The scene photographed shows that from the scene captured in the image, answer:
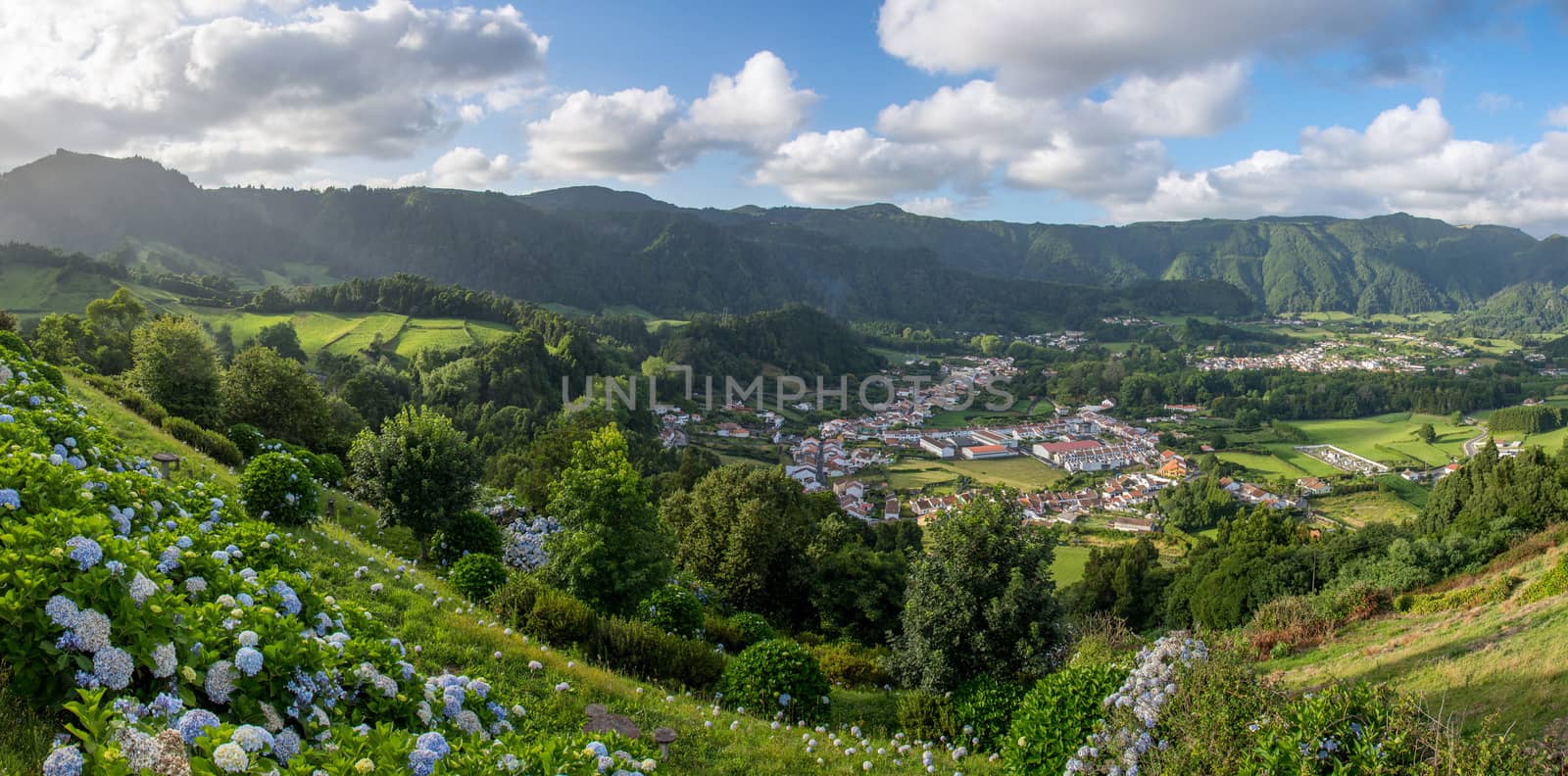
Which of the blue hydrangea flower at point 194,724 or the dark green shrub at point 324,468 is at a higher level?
the blue hydrangea flower at point 194,724

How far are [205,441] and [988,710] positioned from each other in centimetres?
1682

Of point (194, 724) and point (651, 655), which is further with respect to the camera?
point (651, 655)

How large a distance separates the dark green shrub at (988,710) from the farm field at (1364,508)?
47.9 m

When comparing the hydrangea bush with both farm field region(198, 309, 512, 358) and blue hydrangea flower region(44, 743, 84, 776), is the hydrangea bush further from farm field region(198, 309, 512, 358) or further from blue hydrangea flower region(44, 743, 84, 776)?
farm field region(198, 309, 512, 358)

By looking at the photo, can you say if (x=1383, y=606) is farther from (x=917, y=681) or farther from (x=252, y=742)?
(x=252, y=742)

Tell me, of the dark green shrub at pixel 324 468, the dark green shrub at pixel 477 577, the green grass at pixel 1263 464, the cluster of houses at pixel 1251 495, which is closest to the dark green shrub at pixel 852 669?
the dark green shrub at pixel 477 577

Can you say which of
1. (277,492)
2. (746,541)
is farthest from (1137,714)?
(746,541)

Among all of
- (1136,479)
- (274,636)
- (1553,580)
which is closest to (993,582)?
(274,636)

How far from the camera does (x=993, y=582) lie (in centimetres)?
1105

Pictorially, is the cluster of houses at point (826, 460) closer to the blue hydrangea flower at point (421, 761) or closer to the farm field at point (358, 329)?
the farm field at point (358, 329)

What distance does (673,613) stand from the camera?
1216 cm

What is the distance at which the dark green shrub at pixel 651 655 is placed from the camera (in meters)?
9.66

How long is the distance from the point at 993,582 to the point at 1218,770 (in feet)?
18.4

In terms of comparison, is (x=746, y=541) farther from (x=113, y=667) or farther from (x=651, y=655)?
(x=113, y=667)
